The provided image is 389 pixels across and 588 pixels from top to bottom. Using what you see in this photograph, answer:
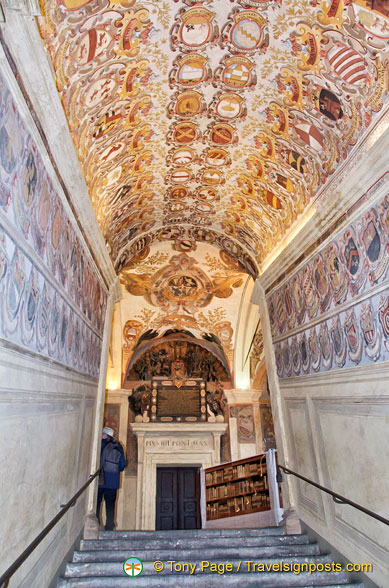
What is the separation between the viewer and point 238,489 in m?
6.69

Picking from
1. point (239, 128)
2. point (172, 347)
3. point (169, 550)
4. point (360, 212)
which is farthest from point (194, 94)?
point (172, 347)

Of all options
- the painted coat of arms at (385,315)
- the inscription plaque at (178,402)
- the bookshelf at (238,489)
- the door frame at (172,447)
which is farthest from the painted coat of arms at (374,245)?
the inscription plaque at (178,402)

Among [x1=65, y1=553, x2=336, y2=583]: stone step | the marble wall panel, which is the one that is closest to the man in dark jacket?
[x1=65, y1=553, x2=336, y2=583]: stone step

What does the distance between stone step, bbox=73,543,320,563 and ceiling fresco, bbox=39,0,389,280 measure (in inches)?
159

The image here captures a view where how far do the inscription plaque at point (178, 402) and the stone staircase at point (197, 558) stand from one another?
6814mm

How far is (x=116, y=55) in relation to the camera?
10.7 feet

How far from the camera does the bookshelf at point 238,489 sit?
6.24 meters

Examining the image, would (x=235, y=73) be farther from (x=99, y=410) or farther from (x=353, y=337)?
(x=99, y=410)

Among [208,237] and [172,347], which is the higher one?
A: [208,237]

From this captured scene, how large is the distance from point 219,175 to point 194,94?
1.59 metres

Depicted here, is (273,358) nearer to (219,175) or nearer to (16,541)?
(219,175)

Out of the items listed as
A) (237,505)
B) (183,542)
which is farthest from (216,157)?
(237,505)

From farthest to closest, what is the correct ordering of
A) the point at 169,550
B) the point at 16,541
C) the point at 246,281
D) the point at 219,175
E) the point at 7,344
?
the point at 246,281
the point at 219,175
the point at 169,550
the point at 16,541
the point at 7,344

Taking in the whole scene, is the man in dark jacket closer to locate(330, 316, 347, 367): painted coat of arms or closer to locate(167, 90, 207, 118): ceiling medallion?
locate(330, 316, 347, 367): painted coat of arms
